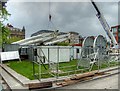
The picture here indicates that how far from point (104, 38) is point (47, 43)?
392 inches

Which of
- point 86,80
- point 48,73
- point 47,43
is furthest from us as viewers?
point 47,43

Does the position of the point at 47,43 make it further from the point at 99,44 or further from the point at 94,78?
the point at 94,78

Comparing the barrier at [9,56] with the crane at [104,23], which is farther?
the crane at [104,23]

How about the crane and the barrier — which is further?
the crane

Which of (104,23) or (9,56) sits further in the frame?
(104,23)

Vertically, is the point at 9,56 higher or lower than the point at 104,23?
lower

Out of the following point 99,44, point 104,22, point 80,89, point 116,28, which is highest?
point 116,28

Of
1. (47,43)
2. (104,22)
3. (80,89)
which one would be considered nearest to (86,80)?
(80,89)

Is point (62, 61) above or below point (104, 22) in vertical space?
below

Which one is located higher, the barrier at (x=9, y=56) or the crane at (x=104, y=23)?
the crane at (x=104, y=23)

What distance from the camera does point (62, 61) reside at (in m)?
18.8

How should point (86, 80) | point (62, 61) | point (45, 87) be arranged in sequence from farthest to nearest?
point (62, 61) → point (86, 80) → point (45, 87)

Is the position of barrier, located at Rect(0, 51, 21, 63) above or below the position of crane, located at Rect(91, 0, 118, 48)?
below

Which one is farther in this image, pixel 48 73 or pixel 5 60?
pixel 5 60
